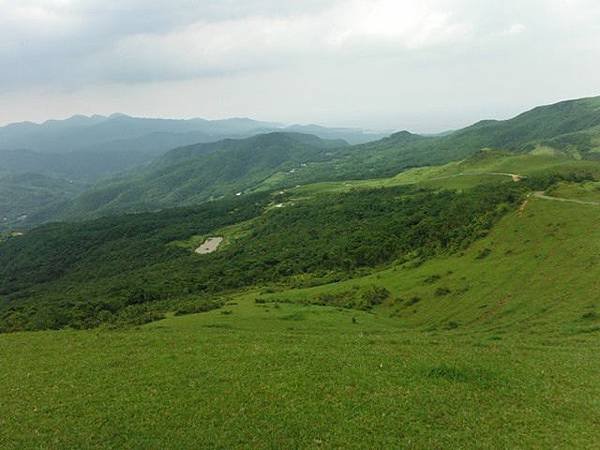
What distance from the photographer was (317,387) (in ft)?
75.6

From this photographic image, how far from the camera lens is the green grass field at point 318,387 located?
62.3 feet

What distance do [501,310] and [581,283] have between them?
7906 millimetres

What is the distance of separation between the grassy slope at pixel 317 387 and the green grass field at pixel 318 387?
82 millimetres

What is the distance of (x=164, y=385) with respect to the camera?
23969mm

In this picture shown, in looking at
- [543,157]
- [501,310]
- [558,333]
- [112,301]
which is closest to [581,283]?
[501,310]

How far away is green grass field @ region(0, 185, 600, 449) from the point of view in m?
19.0

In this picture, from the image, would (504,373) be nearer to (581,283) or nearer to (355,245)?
(581,283)

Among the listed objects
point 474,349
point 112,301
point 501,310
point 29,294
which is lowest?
point 29,294

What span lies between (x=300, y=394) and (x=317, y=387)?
1.12 metres

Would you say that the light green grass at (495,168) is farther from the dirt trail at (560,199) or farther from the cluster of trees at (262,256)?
the dirt trail at (560,199)

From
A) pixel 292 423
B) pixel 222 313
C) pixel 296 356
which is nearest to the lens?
pixel 292 423

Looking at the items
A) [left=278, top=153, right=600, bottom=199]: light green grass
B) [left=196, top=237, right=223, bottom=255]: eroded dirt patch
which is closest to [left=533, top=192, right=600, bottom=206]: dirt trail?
[left=278, top=153, right=600, bottom=199]: light green grass

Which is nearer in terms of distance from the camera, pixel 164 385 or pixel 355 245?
pixel 164 385

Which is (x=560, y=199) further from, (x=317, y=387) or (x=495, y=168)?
(x=495, y=168)
